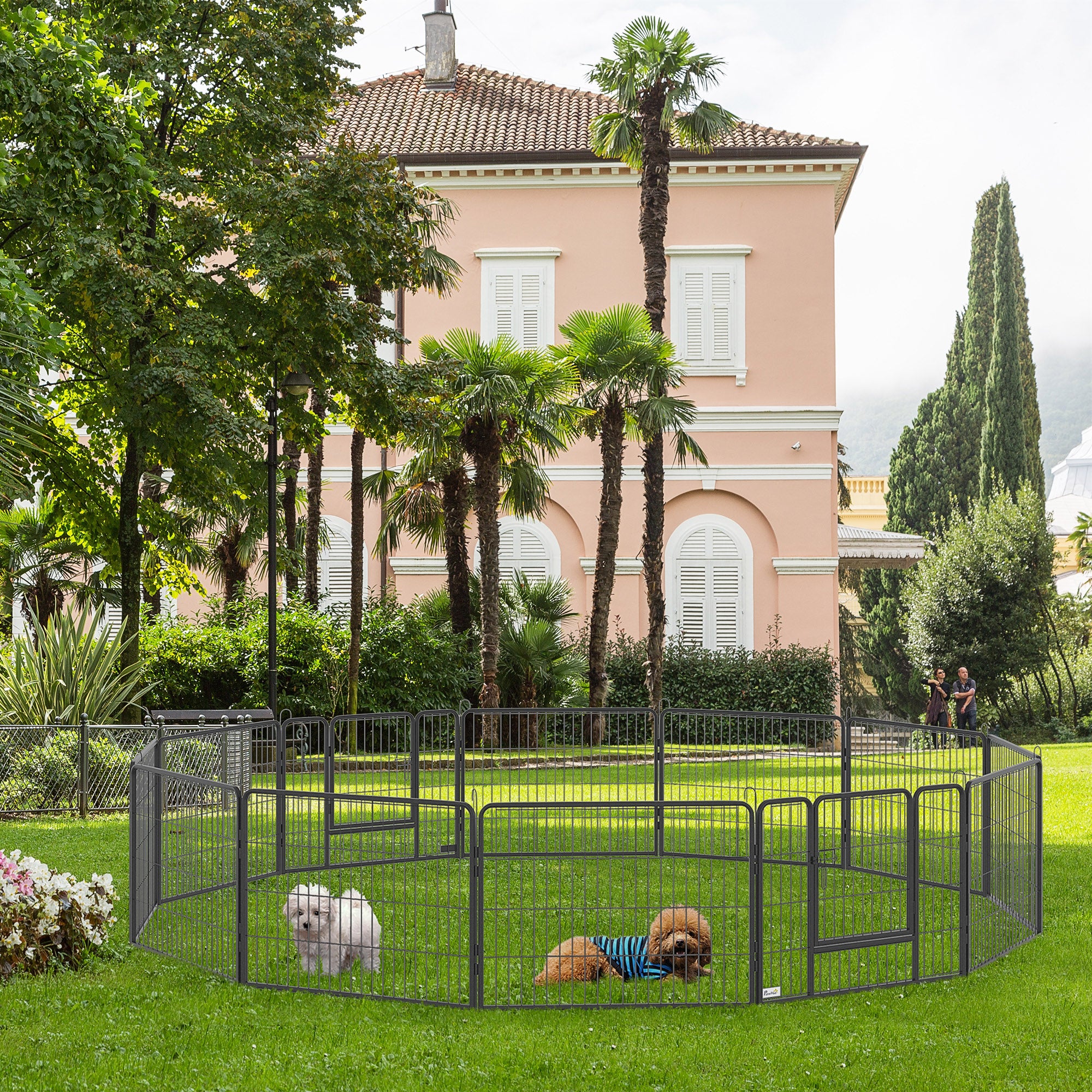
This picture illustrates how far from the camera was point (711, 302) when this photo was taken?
94.9ft

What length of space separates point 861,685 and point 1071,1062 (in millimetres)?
39918

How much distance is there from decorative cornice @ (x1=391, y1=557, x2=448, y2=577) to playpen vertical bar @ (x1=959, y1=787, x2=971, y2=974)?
71.3 feet

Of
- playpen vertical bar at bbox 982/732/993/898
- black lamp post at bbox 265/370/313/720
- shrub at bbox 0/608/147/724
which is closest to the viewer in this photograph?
playpen vertical bar at bbox 982/732/993/898

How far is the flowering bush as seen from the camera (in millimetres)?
6941

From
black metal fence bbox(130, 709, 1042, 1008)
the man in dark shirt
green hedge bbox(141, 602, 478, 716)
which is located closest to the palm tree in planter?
green hedge bbox(141, 602, 478, 716)

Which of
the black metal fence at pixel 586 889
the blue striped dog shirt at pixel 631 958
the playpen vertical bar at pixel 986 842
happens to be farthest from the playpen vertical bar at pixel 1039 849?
the blue striped dog shirt at pixel 631 958

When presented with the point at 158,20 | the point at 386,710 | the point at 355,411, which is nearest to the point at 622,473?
the point at 386,710

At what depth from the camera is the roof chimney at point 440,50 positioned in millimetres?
33219

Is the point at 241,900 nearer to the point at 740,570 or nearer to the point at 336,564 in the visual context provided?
the point at 740,570

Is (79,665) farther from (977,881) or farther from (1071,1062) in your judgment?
(1071,1062)

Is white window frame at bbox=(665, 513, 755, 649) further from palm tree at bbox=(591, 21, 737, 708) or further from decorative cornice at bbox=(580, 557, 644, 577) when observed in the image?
palm tree at bbox=(591, 21, 737, 708)

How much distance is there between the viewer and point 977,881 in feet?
25.6

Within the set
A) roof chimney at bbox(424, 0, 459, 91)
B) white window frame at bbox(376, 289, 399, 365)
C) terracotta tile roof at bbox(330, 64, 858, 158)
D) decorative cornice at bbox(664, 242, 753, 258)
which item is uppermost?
roof chimney at bbox(424, 0, 459, 91)

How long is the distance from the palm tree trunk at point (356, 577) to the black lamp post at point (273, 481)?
281 centimetres
